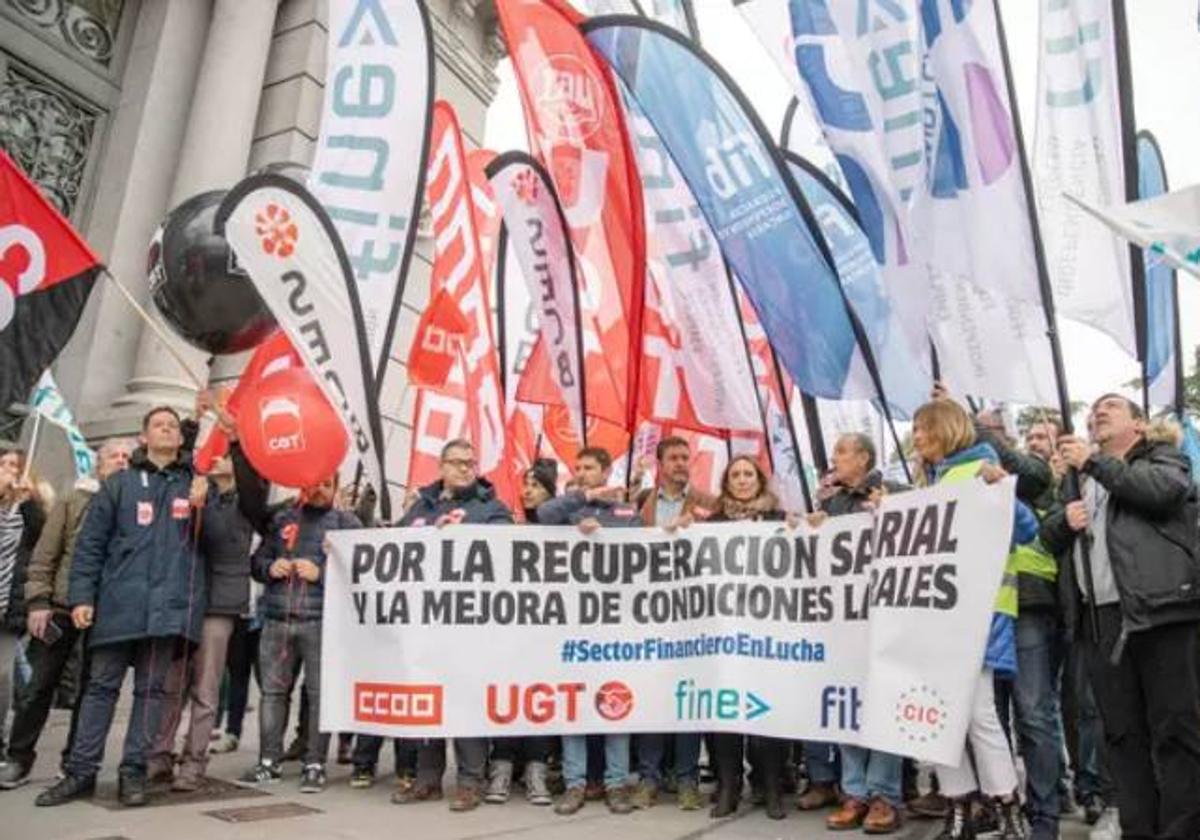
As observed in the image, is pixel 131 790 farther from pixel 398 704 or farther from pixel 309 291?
pixel 309 291

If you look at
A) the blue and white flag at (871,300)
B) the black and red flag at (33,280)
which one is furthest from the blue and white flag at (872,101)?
the black and red flag at (33,280)

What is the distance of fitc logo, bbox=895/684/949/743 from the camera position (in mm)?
4105

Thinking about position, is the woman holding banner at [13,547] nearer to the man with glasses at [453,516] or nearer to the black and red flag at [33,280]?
the black and red flag at [33,280]

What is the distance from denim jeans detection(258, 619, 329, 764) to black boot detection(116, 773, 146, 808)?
91cm

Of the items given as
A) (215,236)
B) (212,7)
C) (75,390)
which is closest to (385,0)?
(215,236)

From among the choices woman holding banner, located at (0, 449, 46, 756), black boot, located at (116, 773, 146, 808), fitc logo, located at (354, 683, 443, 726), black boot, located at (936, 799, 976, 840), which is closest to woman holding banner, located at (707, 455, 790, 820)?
black boot, located at (936, 799, 976, 840)

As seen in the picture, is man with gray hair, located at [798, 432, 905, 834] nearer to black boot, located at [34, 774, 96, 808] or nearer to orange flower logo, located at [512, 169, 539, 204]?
orange flower logo, located at [512, 169, 539, 204]

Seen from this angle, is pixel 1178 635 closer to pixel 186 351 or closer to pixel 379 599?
pixel 379 599

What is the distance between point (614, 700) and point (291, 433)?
7.30ft

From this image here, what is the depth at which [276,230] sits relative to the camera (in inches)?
210

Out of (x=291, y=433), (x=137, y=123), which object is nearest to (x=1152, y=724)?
(x=291, y=433)

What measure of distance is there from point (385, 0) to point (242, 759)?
5.05m

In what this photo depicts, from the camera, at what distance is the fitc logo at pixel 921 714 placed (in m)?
4.11

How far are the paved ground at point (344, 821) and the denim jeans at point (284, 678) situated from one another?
0.29 meters
